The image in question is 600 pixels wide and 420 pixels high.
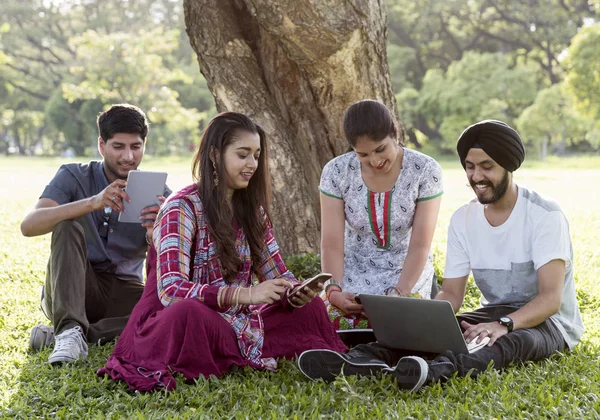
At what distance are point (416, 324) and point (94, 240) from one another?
83.9 inches

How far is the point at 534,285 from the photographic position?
3.88 meters

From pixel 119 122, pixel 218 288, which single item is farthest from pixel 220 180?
pixel 119 122

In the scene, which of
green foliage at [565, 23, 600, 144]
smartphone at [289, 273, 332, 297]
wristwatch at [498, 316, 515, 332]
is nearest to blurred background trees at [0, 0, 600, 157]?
green foliage at [565, 23, 600, 144]

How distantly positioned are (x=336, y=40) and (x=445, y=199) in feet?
30.2

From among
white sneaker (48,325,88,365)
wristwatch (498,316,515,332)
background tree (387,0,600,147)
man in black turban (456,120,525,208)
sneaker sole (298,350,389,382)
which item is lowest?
white sneaker (48,325,88,365)

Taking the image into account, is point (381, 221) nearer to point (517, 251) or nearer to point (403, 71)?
→ point (517, 251)

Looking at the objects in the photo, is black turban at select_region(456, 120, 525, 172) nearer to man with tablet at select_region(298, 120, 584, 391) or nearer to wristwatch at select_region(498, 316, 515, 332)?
man with tablet at select_region(298, 120, 584, 391)

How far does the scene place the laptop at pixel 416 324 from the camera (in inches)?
134

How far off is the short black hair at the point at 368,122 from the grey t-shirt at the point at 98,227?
1.19 metres

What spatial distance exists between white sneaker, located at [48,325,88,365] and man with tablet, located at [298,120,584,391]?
1327 millimetres

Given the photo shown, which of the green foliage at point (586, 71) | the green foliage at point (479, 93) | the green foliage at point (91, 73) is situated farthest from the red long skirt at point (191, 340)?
the green foliage at point (91, 73)

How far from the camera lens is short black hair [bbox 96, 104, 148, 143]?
4531 mm

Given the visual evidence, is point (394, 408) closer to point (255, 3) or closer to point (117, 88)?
point (255, 3)

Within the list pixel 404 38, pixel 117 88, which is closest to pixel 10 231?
pixel 117 88
